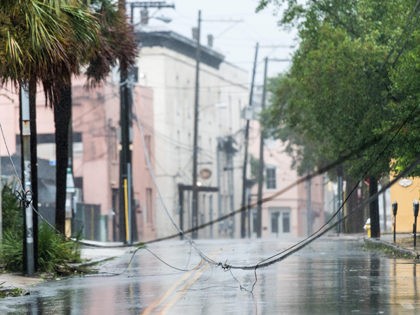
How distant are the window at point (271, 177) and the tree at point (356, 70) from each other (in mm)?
62009

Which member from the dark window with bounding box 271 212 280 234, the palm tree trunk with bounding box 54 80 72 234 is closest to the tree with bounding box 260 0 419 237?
the palm tree trunk with bounding box 54 80 72 234

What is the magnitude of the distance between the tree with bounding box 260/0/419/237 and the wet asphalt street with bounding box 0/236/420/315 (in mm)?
8366

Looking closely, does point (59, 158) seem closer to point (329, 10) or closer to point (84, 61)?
point (84, 61)

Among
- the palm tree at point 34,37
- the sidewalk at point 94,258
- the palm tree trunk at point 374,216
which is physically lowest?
the sidewalk at point 94,258

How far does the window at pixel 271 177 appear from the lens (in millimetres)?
108125

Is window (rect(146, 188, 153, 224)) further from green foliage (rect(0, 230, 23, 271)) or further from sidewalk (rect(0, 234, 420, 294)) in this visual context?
green foliage (rect(0, 230, 23, 271))

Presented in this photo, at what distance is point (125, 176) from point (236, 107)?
5652 centimetres

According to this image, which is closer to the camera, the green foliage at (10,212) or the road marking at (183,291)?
the road marking at (183,291)

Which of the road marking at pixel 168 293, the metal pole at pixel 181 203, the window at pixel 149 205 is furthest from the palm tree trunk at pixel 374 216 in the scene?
the window at pixel 149 205

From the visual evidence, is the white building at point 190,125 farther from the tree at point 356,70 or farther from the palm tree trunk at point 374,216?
the tree at point 356,70

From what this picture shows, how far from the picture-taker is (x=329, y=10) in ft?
140

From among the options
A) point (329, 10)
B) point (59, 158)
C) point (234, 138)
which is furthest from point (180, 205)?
point (59, 158)

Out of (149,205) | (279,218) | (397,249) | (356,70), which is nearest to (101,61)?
(397,249)

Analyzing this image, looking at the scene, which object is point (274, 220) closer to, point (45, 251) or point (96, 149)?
point (96, 149)
